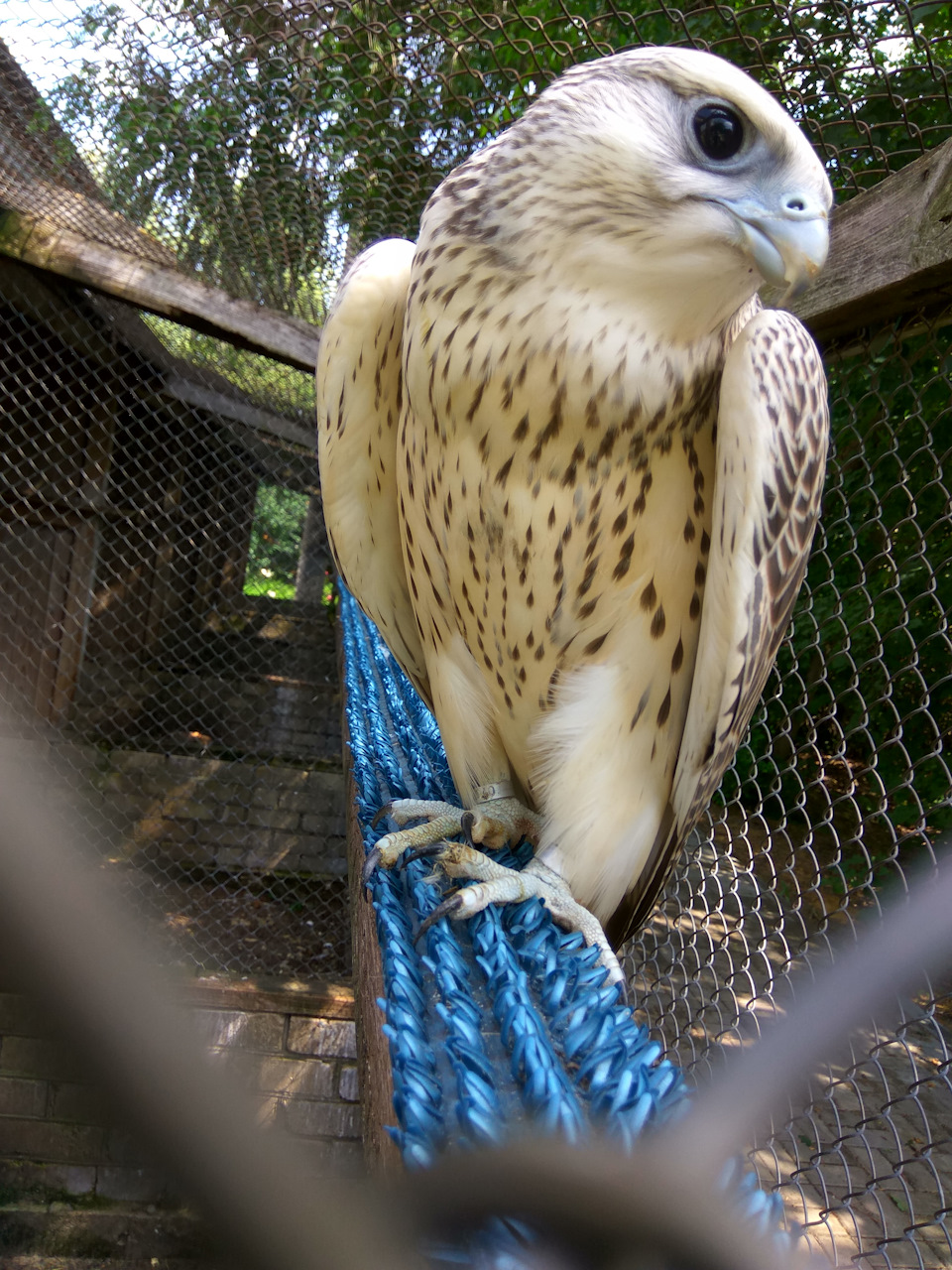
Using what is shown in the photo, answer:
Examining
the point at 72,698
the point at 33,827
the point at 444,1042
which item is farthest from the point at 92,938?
the point at 72,698

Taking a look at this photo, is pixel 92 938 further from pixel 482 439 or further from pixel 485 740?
pixel 485 740

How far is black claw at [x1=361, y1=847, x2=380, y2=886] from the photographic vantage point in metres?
1.26

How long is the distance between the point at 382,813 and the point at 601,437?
0.74 metres

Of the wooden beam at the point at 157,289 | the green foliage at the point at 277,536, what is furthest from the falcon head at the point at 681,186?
the green foliage at the point at 277,536

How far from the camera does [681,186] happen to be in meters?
1.11

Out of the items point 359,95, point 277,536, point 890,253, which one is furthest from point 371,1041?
point 277,536

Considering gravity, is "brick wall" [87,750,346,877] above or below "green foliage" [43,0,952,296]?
below

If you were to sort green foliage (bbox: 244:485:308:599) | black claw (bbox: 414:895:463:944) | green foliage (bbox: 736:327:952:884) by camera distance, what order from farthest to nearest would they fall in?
green foliage (bbox: 244:485:308:599)
green foliage (bbox: 736:327:952:884)
black claw (bbox: 414:895:463:944)

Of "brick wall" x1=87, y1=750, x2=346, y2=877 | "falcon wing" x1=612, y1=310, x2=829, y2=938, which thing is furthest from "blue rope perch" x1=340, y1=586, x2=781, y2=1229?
"brick wall" x1=87, y1=750, x2=346, y2=877

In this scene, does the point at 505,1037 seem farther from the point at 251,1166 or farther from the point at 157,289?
the point at 157,289

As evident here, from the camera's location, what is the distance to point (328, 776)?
5.65 metres

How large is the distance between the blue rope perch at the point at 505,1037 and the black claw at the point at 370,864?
32mm

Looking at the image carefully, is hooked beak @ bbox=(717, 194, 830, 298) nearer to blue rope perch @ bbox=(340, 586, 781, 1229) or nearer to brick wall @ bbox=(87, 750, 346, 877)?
blue rope perch @ bbox=(340, 586, 781, 1229)

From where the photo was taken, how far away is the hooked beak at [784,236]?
108 cm
